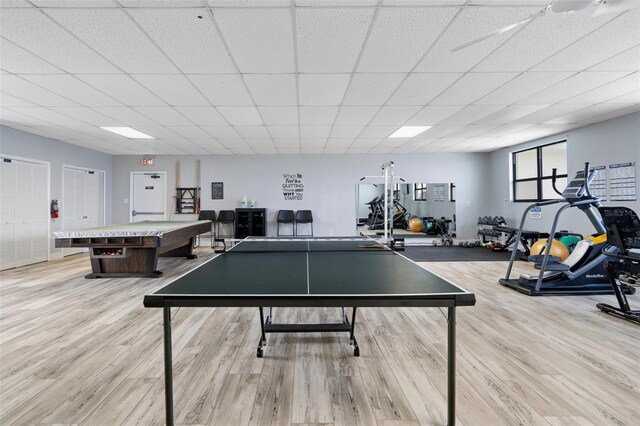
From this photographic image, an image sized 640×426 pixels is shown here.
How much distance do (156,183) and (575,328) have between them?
8946 millimetres

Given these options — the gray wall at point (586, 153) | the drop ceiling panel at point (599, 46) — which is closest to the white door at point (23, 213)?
the drop ceiling panel at point (599, 46)

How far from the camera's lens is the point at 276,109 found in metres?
4.35

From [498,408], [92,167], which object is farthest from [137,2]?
[92,167]

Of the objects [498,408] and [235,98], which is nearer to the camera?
[498,408]

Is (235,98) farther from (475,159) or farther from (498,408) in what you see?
(475,159)

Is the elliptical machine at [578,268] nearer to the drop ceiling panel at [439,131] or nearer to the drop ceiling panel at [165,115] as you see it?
the drop ceiling panel at [439,131]

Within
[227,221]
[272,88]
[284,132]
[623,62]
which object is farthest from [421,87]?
[227,221]

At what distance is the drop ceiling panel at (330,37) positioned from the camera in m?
2.23

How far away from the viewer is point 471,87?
3.57 m

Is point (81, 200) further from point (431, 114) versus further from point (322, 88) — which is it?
point (431, 114)

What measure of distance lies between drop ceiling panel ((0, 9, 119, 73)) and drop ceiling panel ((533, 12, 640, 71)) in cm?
426

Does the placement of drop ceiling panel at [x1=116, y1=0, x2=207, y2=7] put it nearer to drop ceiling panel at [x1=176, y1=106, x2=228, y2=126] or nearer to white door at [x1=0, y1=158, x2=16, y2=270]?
drop ceiling panel at [x1=176, y1=106, x2=228, y2=126]

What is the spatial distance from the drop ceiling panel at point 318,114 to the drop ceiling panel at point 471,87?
143cm

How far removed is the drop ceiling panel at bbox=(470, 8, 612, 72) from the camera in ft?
7.53
